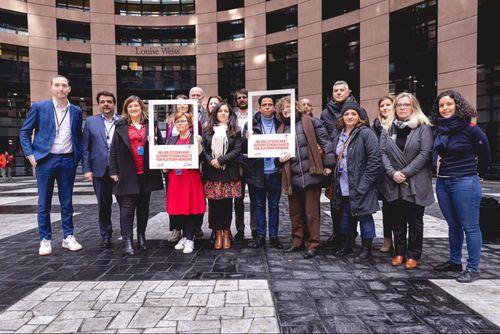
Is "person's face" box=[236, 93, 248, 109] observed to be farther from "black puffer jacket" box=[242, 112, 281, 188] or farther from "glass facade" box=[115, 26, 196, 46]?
"glass facade" box=[115, 26, 196, 46]

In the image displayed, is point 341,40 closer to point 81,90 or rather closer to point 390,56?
point 390,56

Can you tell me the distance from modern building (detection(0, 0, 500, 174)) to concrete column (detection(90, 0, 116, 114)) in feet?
0.26

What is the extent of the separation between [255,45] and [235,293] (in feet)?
81.1

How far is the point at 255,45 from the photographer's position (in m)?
25.5

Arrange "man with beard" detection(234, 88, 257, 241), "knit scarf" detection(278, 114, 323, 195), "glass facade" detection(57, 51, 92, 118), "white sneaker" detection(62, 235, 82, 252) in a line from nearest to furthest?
"knit scarf" detection(278, 114, 323, 195), "white sneaker" detection(62, 235, 82, 252), "man with beard" detection(234, 88, 257, 241), "glass facade" detection(57, 51, 92, 118)

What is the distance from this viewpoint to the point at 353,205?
4289mm

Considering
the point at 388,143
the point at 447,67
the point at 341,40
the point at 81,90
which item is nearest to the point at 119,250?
the point at 388,143

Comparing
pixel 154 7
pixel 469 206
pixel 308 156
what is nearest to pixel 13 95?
pixel 154 7

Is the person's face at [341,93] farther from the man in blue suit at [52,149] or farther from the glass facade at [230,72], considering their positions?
the glass facade at [230,72]

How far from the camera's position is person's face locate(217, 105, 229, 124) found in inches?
193

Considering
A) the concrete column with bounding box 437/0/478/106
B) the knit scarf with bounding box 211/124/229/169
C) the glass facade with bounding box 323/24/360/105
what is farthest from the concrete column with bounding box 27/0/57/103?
the concrete column with bounding box 437/0/478/106

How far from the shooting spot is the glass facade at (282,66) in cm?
2425

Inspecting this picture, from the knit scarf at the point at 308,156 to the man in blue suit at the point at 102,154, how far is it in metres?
2.74

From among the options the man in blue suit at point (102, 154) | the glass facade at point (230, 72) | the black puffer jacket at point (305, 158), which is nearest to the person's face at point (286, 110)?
the black puffer jacket at point (305, 158)
